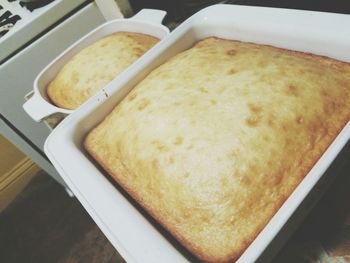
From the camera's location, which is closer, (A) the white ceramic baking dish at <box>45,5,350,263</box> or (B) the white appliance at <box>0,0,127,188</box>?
(A) the white ceramic baking dish at <box>45,5,350,263</box>

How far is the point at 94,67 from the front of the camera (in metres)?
0.84

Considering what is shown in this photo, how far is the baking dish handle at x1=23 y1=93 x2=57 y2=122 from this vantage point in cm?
76

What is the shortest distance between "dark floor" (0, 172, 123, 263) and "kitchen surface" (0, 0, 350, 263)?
0.08 m

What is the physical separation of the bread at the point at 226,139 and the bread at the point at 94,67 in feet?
0.71

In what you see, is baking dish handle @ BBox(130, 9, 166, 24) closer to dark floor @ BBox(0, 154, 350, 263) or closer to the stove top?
the stove top

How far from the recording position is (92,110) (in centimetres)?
68

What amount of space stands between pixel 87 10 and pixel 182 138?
84 centimetres

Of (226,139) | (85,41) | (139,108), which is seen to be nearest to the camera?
(226,139)

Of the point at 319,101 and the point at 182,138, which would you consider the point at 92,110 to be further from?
the point at 319,101

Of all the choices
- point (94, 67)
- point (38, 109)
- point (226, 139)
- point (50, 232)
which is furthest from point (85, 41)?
point (50, 232)

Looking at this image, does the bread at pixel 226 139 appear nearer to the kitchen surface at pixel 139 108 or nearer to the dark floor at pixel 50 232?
the kitchen surface at pixel 139 108

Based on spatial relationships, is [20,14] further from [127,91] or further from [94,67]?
[127,91]

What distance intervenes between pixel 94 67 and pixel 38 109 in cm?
18

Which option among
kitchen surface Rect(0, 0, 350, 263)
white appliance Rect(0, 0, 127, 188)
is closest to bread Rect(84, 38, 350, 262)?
kitchen surface Rect(0, 0, 350, 263)
